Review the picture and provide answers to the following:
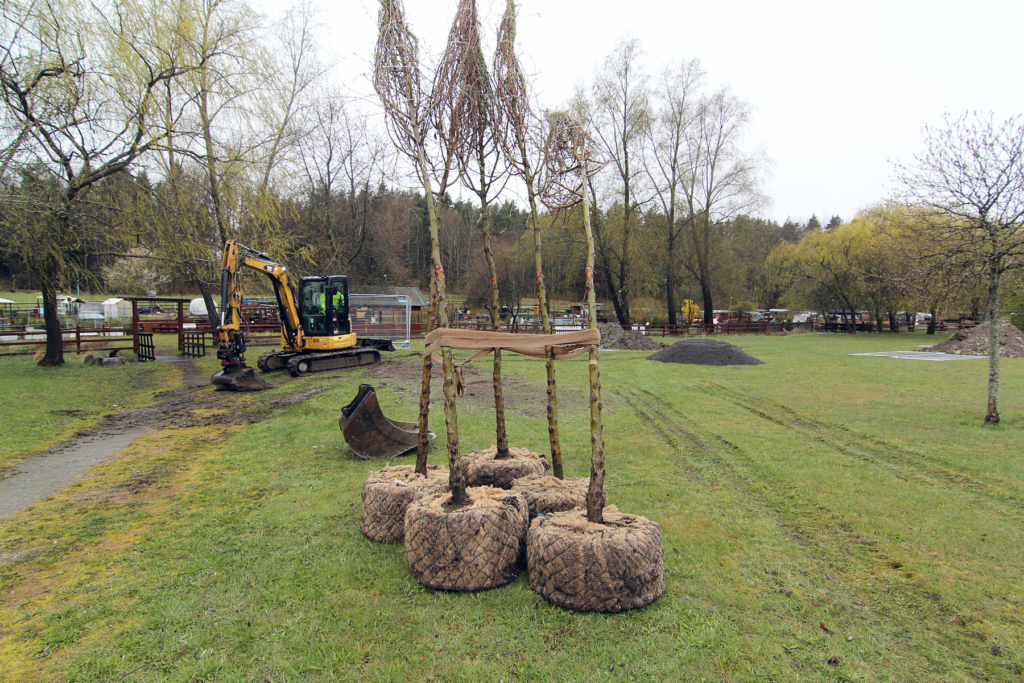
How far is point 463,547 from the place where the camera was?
11.3 ft

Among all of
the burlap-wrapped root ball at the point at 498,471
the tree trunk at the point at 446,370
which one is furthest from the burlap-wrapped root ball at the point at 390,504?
the burlap-wrapped root ball at the point at 498,471

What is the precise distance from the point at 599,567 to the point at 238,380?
37.1 ft

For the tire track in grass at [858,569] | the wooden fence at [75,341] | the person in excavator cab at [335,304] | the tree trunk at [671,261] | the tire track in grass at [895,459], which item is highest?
the tree trunk at [671,261]

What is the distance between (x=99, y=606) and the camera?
132 inches

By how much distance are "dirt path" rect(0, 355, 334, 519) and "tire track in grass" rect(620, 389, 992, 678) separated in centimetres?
715

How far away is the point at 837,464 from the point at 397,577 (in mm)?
5522

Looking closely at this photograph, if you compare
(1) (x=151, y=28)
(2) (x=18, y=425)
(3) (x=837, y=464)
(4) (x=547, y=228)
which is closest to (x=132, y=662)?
(4) (x=547, y=228)

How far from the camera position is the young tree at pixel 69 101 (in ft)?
38.8

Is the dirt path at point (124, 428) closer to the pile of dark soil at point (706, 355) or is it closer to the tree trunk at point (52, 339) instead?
the tree trunk at point (52, 339)

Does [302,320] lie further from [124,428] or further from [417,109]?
[417,109]

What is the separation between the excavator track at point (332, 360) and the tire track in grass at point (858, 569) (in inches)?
446

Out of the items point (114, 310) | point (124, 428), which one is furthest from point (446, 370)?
point (114, 310)

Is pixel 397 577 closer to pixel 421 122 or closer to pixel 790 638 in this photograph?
pixel 790 638

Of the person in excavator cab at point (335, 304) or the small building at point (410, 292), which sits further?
the small building at point (410, 292)
